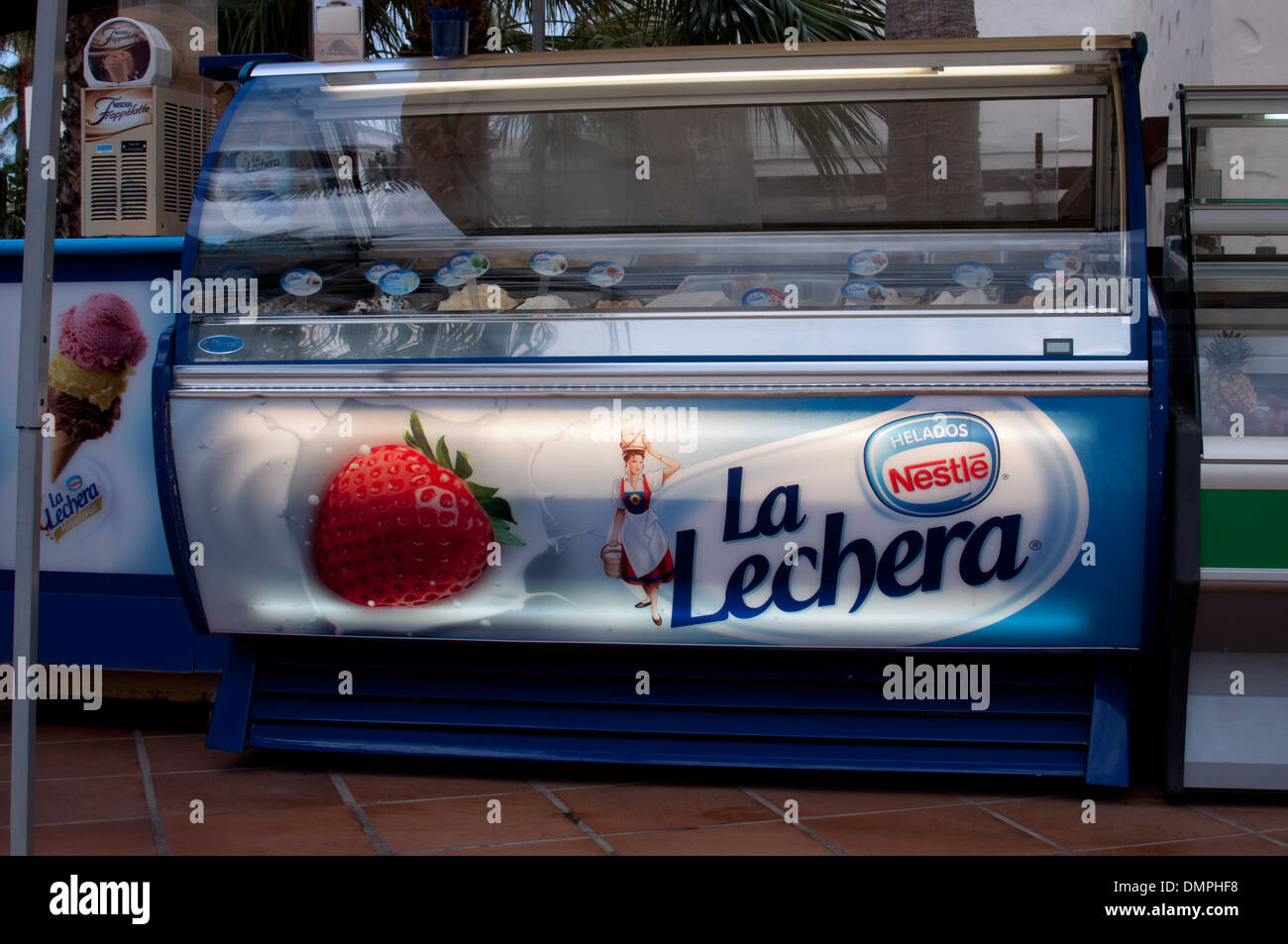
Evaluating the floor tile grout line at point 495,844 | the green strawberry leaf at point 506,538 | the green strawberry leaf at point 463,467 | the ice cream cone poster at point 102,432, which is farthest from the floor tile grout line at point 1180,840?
the ice cream cone poster at point 102,432

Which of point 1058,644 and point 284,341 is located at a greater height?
point 284,341

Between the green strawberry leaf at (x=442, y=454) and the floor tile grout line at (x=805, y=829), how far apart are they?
1.28 meters

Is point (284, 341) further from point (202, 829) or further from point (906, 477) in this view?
point (906, 477)

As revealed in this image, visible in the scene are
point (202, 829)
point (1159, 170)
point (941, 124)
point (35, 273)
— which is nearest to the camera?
point (35, 273)

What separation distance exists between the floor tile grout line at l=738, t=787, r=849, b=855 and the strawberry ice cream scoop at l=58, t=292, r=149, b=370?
2.56m

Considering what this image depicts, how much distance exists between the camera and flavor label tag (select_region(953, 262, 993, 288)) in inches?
133

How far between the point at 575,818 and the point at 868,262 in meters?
1.89

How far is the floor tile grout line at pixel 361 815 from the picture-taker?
2.86 meters

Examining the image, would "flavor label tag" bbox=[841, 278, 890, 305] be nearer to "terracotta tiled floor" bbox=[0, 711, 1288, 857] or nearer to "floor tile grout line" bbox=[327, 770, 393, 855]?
"terracotta tiled floor" bbox=[0, 711, 1288, 857]

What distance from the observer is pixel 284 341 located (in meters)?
3.37

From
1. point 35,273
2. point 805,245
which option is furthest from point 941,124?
point 35,273

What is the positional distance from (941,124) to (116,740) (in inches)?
182

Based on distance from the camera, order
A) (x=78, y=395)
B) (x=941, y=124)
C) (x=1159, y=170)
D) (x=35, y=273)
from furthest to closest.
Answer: (x=1159, y=170) < (x=941, y=124) < (x=78, y=395) < (x=35, y=273)

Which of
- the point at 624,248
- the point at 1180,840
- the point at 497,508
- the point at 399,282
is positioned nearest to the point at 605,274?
the point at 624,248
